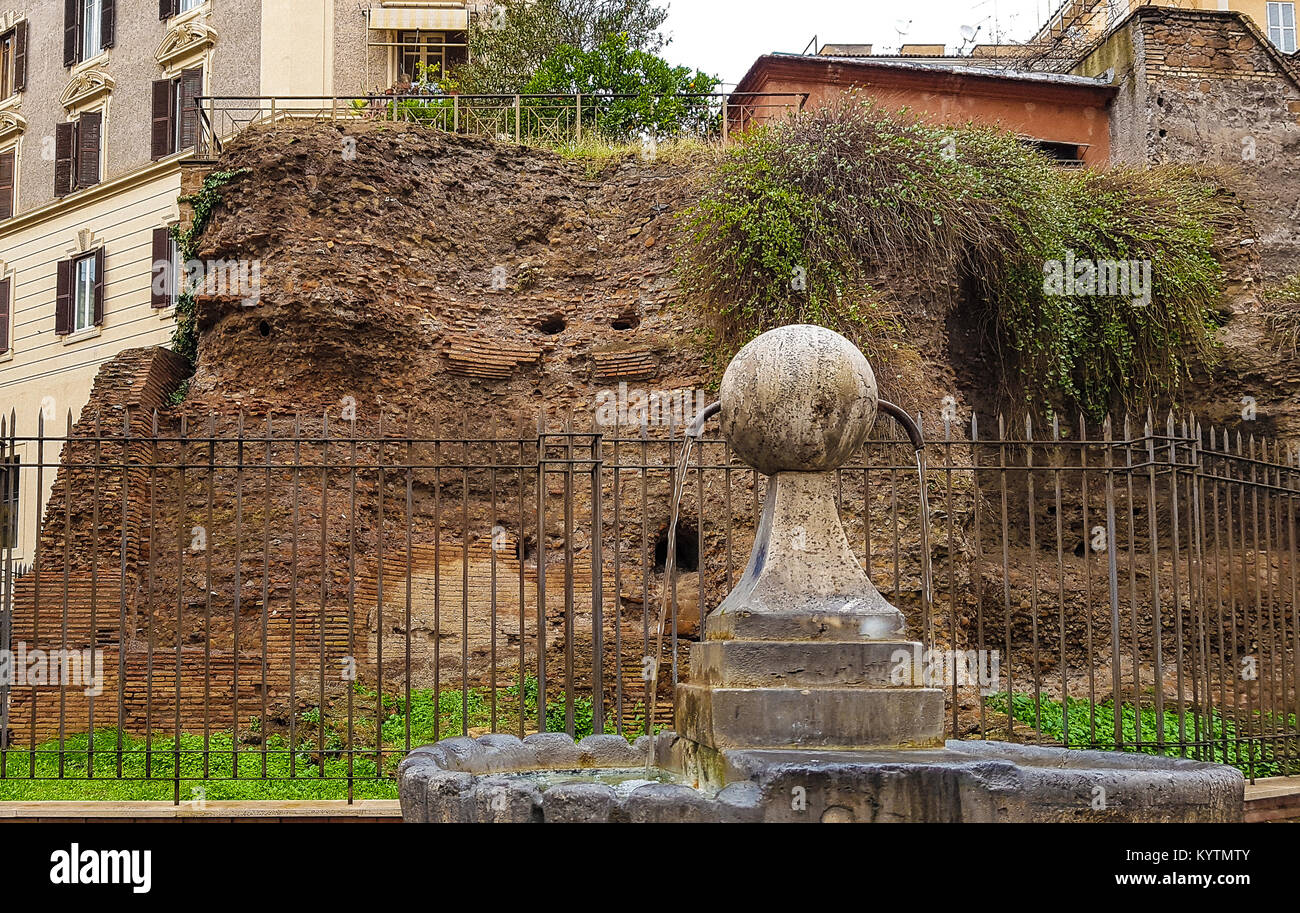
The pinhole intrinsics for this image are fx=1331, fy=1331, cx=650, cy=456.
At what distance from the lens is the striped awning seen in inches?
931

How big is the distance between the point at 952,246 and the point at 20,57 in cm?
2140

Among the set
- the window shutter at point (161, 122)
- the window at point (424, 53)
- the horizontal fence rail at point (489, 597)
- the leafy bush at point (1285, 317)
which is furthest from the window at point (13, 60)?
the leafy bush at point (1285, 317)

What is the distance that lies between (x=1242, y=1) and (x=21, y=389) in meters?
27.2

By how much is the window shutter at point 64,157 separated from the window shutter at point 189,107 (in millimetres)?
2872

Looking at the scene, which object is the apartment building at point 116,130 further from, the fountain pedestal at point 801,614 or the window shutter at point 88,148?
the fountain pedestal at point 801,614

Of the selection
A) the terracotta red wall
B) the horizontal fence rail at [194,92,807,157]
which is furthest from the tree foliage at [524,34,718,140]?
the terracotta red wall

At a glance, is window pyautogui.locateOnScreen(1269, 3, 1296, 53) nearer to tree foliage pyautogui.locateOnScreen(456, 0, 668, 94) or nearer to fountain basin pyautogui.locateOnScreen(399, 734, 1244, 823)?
tree foliage pyautogui.locateOnScreen(456, 0, 668, 94)

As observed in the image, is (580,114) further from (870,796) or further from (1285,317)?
(870,796)

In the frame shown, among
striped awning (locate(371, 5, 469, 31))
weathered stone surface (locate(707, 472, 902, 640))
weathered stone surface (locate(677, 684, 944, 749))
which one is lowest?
weathered stone surface (locate(677, 684, 944, 749))

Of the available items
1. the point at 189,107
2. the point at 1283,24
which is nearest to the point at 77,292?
the point at 189,107

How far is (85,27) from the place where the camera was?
2586 cm

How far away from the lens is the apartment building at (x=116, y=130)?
22703mm

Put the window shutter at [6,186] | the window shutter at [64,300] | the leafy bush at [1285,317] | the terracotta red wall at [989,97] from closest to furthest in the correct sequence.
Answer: the leafy bush at [1285,317], the terracotta red wall at [989,97], the window shutter at [64,300], the window shutter at [6,186]

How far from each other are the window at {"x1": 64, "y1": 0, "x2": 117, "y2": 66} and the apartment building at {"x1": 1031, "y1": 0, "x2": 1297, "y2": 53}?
17.8m
